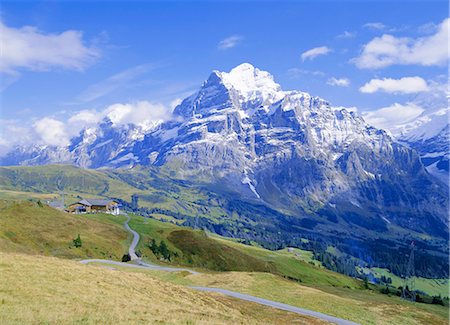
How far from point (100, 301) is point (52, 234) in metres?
85.0

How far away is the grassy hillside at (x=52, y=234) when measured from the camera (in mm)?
102356

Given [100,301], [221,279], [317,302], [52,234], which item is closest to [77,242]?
[52,234]

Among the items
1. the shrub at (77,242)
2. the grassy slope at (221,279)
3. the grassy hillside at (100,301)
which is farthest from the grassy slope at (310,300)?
the shrub at (77,242)

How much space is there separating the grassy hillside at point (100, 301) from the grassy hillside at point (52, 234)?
136 feet

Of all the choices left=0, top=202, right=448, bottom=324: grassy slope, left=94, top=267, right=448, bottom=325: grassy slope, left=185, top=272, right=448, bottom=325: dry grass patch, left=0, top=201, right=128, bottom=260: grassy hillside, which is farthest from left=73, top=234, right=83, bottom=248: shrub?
left=185, top=272, right=448, bottom=325: dry grass patch

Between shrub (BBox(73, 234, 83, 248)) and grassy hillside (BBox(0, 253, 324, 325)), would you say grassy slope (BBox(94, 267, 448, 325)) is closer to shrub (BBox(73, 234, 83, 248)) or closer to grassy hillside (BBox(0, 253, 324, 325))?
grassy hillside (BBox(0, 253, 324, 325))

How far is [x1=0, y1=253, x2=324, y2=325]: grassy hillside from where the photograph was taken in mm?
34844

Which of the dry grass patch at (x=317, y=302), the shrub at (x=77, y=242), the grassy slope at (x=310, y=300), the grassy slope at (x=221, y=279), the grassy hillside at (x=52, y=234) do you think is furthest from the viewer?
the shrub at (x=77, y=242)

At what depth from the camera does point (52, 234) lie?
386ft

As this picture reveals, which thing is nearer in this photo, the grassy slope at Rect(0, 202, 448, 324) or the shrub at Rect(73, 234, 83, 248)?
the grassy slope at Rect(0, 202, 448, 324)

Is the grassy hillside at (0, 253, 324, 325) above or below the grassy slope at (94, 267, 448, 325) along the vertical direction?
above

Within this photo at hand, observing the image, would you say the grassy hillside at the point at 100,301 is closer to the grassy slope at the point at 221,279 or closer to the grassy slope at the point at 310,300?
the grassy slope at the point at 221,279

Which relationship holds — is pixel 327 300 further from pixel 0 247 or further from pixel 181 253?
pixel 181 253

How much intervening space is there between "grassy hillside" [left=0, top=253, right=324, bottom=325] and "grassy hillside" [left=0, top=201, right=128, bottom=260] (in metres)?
41.4
